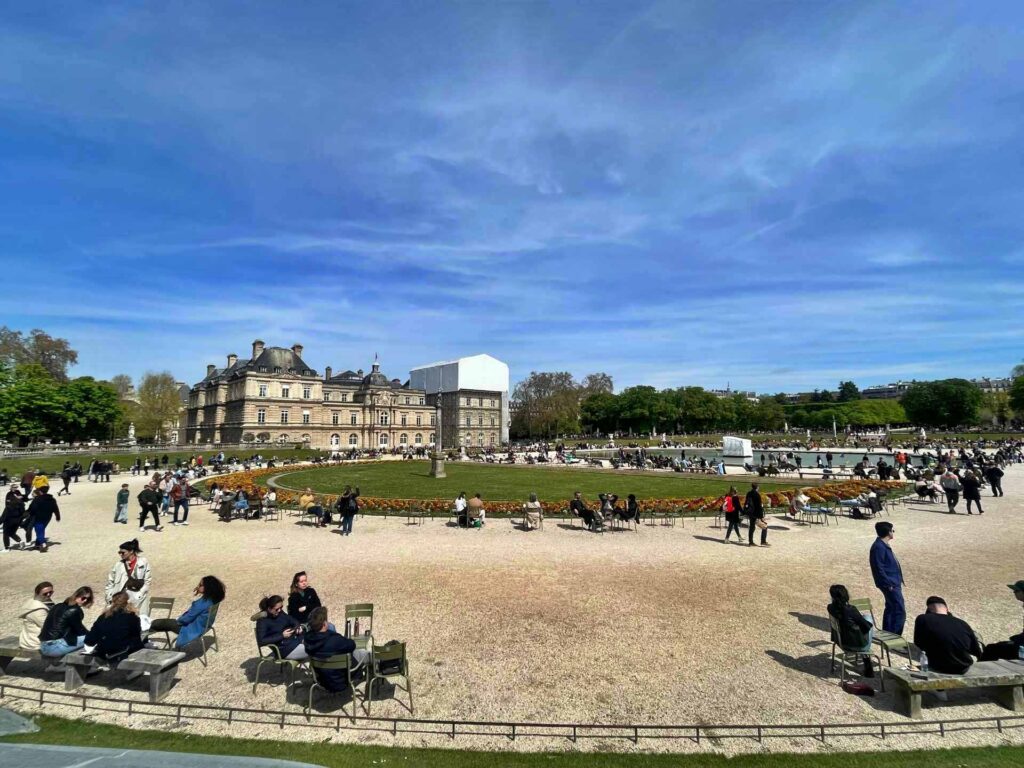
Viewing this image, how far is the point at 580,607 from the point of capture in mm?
9430

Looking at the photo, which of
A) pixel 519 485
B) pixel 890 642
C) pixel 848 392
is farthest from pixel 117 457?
pixel 848 392

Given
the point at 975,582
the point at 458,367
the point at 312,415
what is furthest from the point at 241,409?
the point at 975,582

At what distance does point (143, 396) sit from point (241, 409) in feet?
88.1

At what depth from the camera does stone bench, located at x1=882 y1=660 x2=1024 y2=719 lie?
19.6 ft

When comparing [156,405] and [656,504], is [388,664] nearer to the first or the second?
[656,504]

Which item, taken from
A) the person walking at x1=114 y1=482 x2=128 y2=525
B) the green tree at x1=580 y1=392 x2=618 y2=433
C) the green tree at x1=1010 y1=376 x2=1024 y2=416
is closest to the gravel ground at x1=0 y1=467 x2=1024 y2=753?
the person walking at x1=114 y1=482 x2=128 y2=525

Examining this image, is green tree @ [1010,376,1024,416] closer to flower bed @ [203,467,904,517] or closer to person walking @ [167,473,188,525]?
flower bed @ [203,467,904,517]

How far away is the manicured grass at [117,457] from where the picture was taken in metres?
39.8

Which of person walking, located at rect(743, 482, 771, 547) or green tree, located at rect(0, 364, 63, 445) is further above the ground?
green tree, located at rect(0, 364, 63, 445)

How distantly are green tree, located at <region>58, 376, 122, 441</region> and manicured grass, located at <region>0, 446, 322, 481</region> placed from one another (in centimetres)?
1345

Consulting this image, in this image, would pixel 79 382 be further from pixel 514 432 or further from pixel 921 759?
pixel 921 759

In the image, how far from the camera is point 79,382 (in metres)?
66.3

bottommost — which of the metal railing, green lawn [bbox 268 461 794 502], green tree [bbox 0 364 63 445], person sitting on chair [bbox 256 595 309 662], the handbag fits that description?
the metal railing

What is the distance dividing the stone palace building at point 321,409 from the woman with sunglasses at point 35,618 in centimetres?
6702
